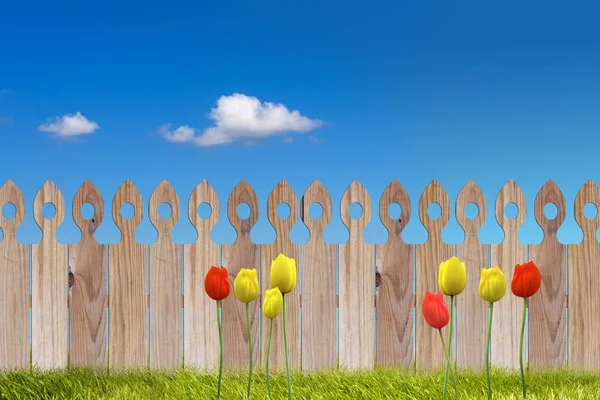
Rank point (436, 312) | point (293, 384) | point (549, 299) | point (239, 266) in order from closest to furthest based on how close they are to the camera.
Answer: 1. point (436, 312)
2. point (293, 384)
3. point (239, 266)
4. point (549, 299)

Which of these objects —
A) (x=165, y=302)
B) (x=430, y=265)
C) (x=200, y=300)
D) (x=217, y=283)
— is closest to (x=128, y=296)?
(x=165, y=302)

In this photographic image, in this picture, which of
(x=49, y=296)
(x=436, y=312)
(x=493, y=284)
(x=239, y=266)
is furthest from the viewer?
(x=49, y=296)

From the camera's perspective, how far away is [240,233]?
4535 millimetres

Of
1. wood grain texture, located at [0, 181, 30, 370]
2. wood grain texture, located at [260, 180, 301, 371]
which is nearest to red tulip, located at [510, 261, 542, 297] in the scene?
wood grain texture, located at [260, 180, 301, 371]

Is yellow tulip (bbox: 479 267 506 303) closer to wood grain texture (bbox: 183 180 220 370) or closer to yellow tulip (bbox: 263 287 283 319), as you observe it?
yellow tulip (bbox: 263 287 283 319)

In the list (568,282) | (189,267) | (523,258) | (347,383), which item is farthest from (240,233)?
(568,282)

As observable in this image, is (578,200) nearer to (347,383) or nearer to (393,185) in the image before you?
(393,185)

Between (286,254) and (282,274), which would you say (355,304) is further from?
(282,274)

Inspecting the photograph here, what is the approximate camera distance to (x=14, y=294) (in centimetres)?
468

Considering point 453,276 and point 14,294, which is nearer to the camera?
point 453,276

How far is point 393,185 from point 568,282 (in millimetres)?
1502

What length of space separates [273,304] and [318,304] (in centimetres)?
216

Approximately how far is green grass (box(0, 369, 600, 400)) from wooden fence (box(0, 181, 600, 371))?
0.19m

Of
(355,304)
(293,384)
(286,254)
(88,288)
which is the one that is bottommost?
(293,384)
